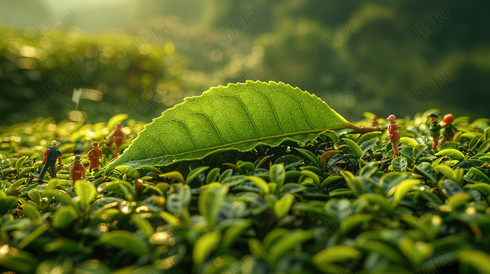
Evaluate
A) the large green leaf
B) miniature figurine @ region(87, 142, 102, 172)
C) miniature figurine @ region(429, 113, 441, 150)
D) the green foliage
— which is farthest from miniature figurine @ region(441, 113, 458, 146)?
miniature figurine @ region(87, 142, 102, 172)

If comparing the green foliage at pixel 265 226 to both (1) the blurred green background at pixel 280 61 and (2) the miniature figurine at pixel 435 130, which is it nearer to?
(2) the miniature figurine at pixel 435 130

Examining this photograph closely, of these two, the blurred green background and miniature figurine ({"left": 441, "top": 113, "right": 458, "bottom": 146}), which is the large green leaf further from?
the blurred green background

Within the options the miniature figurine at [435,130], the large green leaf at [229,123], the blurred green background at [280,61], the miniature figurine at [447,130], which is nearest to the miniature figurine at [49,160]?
the large green leaf at [229,123]

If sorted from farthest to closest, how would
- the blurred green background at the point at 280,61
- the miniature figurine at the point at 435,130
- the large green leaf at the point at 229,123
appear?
the blurred green background at the point at 280,61, the miniature figurine at the point at 435,130, the large green leaf at the point at 229,123

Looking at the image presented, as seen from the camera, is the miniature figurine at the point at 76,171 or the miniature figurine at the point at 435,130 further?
the miniature figurine at the point at 435,130

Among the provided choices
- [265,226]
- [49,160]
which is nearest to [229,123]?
[265,226]
